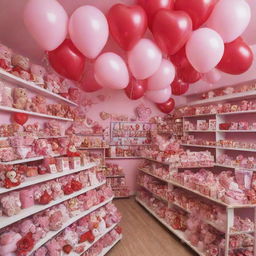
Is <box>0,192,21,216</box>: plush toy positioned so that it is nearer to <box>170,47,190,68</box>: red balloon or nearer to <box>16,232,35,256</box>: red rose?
<box>16,232,35,256</box>: red rose

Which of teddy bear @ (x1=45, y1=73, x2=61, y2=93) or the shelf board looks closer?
teddy bear @ (x1=45, y1=73, x2=61, y2=93)

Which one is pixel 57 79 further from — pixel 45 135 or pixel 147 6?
pixel 147 6

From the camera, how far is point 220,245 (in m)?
2.26

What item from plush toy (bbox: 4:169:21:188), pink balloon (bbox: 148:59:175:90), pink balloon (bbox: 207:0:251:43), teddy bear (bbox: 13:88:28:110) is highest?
pink balloon (bbox: 207:0:251:43)

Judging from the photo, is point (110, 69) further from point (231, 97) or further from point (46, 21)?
point (231, 97)

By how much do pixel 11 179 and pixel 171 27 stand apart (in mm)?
1735

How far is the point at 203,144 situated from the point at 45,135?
279 centimetres

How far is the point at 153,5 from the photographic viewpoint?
182cm

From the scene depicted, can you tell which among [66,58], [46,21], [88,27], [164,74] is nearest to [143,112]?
[164,74]

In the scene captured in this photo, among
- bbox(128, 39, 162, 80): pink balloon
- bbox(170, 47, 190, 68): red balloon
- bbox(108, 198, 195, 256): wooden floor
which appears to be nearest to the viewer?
bbox(128, 39, 162, 80): pink balloon

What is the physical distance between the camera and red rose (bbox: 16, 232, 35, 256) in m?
1.60

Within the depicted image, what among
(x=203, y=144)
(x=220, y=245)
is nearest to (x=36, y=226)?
(x=220, y=245)

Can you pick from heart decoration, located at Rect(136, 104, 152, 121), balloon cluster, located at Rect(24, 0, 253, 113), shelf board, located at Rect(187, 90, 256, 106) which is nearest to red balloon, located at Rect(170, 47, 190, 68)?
balloon cluster, located at Rect(24, 0, 253, 113)

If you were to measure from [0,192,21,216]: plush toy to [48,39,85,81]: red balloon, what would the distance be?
1.26 m
